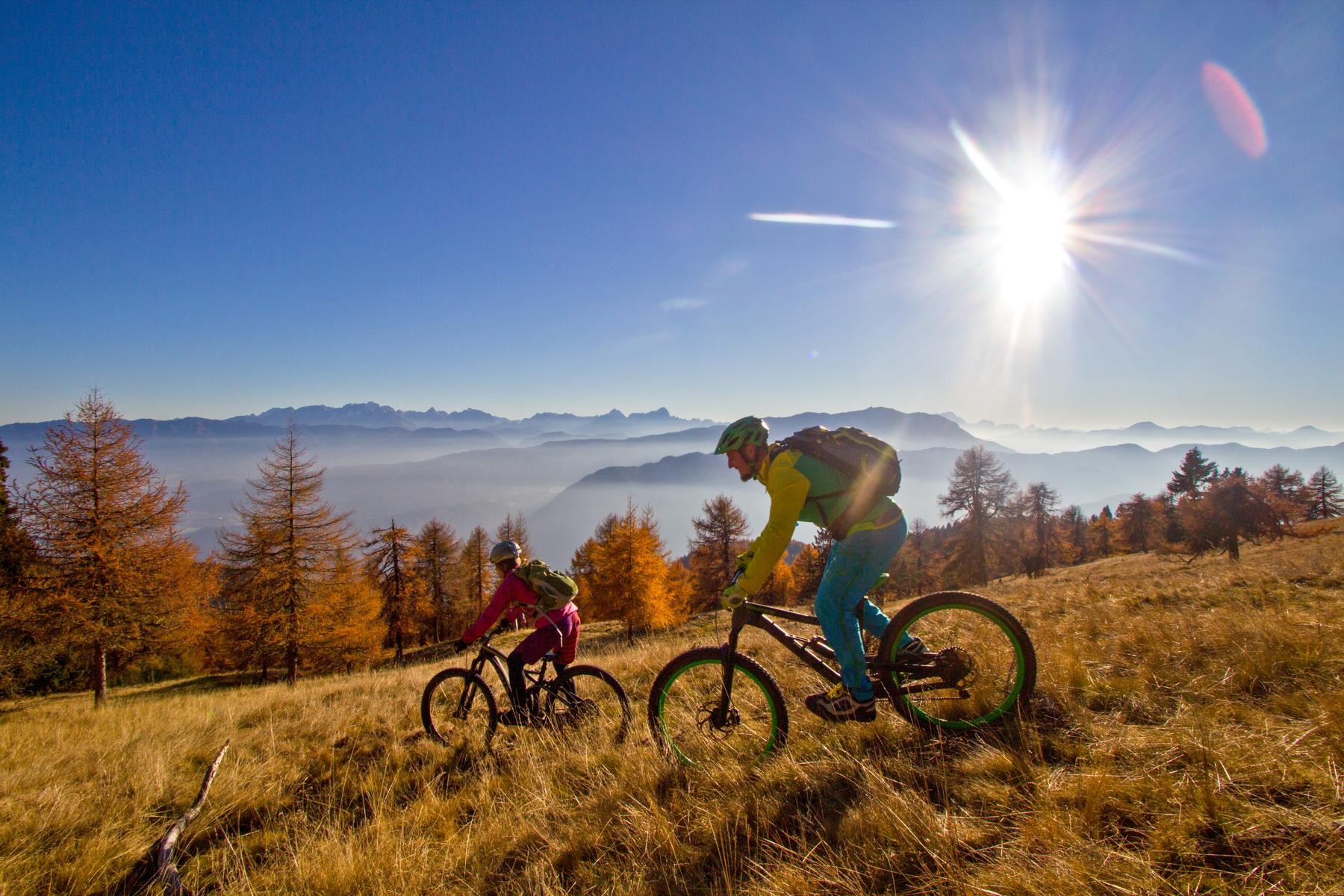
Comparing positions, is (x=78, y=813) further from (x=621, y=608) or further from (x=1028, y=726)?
(x=621, y=608)

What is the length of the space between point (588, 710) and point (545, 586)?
137cm

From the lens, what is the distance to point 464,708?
5.75 m

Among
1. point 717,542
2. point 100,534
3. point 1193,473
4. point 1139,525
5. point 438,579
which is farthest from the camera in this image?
point 1193,473

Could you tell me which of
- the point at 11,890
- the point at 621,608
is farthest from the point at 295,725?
the point at 621,608

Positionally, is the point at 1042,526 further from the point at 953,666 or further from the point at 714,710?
the point at 714,710

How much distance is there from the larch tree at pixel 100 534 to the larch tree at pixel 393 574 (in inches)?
623

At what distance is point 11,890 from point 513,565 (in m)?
3.85

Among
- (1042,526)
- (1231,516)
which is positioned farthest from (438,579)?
(1042,526)

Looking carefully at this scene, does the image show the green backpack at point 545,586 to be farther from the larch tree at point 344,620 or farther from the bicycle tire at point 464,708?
the larch tree at point 344,620

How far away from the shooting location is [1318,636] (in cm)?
379

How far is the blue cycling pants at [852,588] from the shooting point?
11.6 feet

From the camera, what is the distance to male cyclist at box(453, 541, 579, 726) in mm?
5441

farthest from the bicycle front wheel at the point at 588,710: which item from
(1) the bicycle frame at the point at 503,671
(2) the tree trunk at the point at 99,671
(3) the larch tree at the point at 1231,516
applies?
(3) the larch tree at the point at 1231,516

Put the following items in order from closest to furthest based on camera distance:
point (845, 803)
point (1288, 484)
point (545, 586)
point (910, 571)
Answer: point (845, 803) < point (545, 586) < point (910, 571) < point (1288, 484)
